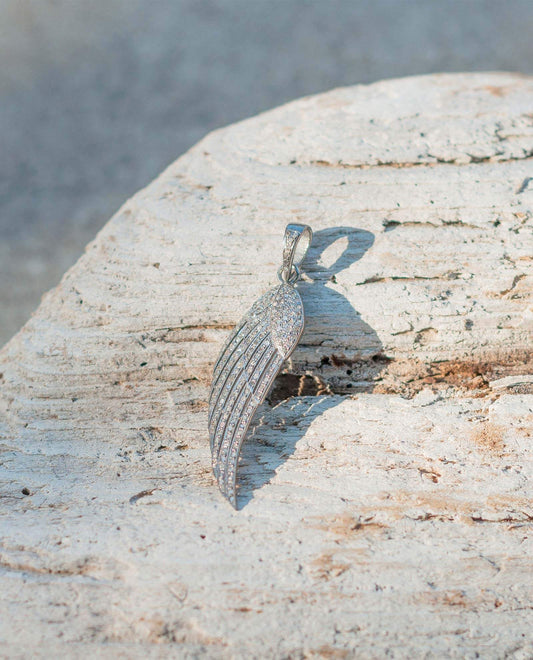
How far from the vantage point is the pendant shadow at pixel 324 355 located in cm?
130

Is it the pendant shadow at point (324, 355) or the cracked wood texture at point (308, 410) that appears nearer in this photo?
the cracked wood texture at point (308, 410)

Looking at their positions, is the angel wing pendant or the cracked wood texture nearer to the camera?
the cracked wood texture

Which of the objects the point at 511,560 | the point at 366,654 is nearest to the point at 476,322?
the point at 511,560

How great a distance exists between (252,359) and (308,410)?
0.17 m

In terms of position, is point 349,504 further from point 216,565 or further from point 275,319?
point 275,319

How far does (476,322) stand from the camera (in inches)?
51.1

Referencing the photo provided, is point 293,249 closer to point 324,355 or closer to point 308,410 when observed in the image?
point 324,355

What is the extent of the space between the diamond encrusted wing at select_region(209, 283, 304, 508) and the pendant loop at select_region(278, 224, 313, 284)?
45 millimetres

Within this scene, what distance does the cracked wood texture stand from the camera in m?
0.95

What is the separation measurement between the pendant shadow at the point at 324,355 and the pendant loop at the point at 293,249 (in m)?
0.03

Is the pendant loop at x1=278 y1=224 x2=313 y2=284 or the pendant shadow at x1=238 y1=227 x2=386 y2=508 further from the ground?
the pendant loop at x1=278 y1=224 x2=313 y2=284

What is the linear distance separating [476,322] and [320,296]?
0.35 m

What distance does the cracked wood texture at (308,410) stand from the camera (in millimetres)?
945

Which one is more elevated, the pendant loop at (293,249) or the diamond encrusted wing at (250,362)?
the pendant loop at (293,249)
